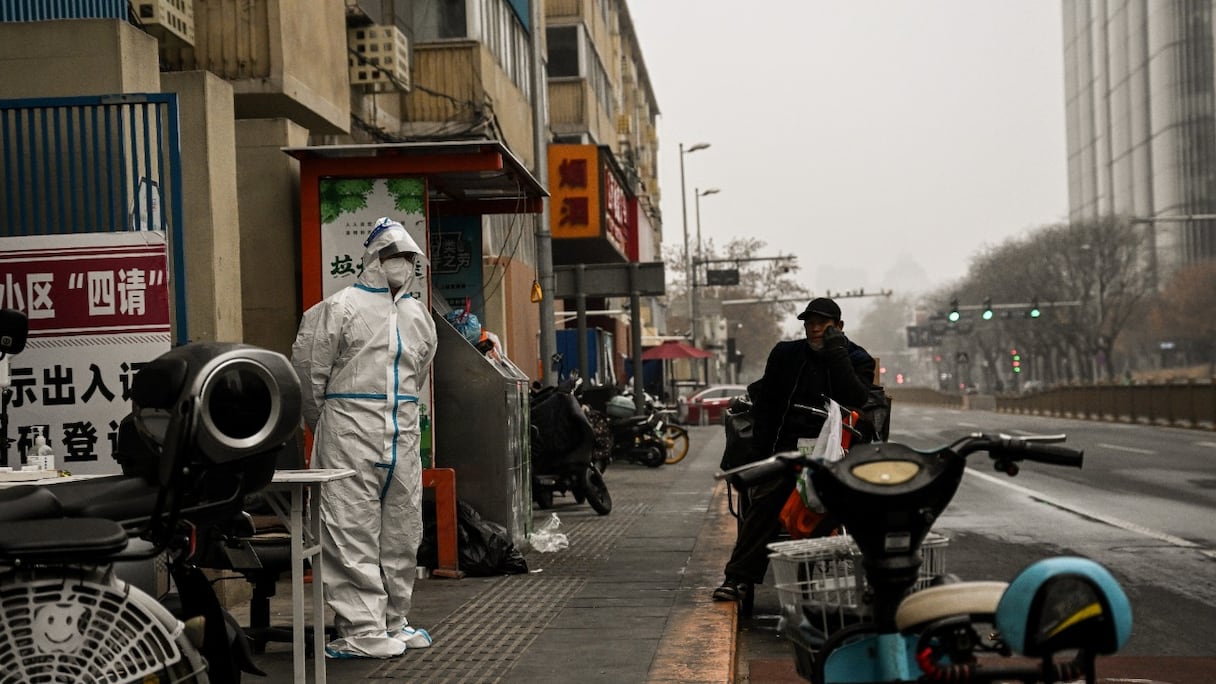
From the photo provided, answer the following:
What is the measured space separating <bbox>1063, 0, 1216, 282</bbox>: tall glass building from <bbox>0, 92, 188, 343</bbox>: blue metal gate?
87.2 m

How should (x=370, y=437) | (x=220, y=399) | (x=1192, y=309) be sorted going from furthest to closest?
1. (x=1192, y=309)
2. (x=370, y=437)
3. (x=220, y=399)

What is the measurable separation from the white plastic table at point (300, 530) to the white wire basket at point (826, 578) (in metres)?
1.84

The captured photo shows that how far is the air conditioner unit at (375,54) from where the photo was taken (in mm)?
15664

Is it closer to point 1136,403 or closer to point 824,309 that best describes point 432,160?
point 824,309

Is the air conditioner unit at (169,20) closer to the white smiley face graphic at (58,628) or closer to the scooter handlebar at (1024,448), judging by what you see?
the white smiley face graphic at (58,628)

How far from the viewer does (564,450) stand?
49.1 ft

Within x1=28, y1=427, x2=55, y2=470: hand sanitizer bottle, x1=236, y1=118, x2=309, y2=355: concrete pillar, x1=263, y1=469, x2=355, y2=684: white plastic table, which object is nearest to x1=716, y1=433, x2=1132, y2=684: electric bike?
x1=263, y1=469, x2=355, y2=684: white plastic table

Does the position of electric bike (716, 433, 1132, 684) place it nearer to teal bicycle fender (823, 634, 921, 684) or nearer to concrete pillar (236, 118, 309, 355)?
teal bicycle fender (823, 634, 921, 684)

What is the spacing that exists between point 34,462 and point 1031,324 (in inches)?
3622

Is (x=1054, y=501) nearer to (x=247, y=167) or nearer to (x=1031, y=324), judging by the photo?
(x=247, y=167)

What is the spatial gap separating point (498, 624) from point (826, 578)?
13.0ft

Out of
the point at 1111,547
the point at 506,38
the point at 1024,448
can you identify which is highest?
the point at 506,38

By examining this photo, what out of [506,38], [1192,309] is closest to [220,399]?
[506,38]

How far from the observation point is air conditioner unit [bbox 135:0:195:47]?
10.4 metres
